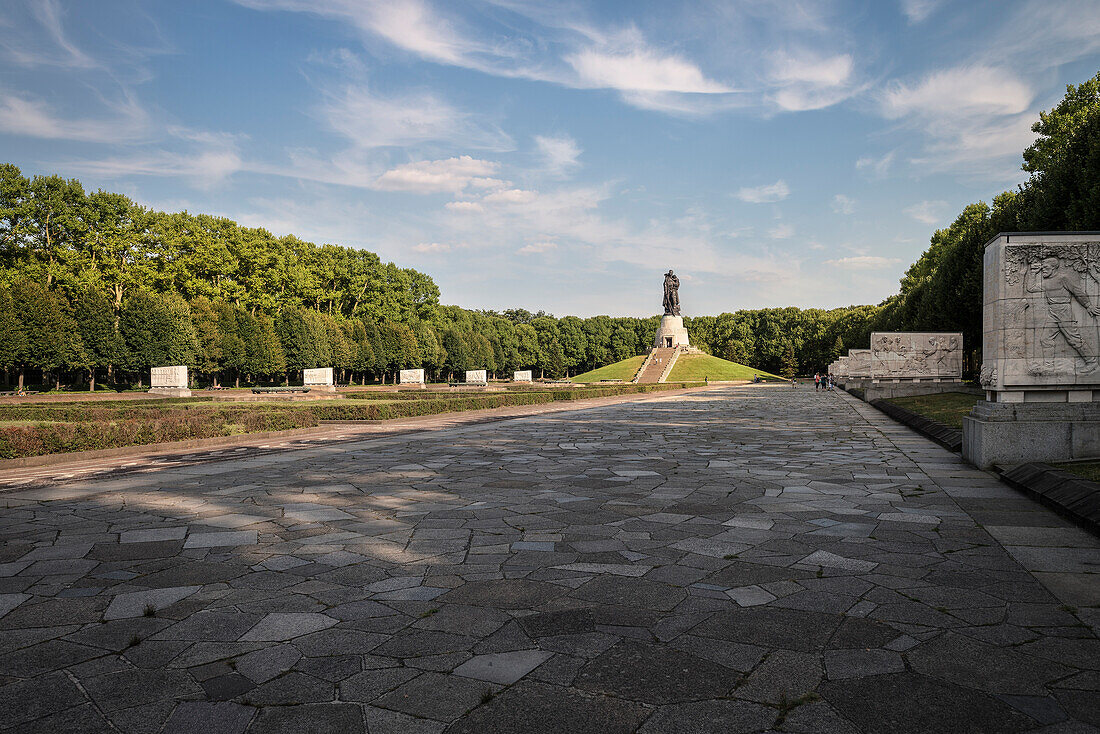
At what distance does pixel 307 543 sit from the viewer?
18.5 feet

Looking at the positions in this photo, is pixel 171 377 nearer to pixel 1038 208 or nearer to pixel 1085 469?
pixel 1085 469

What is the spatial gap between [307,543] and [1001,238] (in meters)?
9.78

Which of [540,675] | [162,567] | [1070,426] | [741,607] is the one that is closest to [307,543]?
[162,567]

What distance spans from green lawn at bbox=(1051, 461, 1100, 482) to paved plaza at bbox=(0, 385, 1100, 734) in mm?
692

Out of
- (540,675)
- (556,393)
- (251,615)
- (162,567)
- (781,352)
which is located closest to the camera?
(540,675)

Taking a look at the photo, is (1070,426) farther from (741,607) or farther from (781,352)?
(781,352)

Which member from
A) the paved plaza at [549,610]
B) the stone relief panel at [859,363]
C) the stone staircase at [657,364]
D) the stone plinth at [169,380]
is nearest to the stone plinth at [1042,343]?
the paved plaza at [549,610]

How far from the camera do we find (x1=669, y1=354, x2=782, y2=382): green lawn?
68938mm

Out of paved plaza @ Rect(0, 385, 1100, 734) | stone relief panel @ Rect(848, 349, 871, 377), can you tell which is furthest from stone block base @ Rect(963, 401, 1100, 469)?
stone relief panel @ Rect(848, 349, 871, 377)

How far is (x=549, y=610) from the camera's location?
3.98 metres

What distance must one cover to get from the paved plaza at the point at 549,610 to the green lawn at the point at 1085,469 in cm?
69

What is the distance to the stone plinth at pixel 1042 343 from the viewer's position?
8.87m

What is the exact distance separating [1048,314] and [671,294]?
72313 mm

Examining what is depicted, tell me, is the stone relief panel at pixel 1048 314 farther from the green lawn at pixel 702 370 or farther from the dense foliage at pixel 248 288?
the green lawn at pixel 702 370
